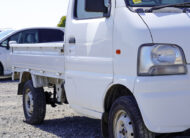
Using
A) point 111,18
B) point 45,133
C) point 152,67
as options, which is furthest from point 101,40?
point 45,133

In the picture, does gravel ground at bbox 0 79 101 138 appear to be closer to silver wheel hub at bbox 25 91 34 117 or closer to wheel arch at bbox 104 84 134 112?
silver wheel hub at bbox 25 91 34 117

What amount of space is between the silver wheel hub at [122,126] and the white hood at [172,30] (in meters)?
0.88

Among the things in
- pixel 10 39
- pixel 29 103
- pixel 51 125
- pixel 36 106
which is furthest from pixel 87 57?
pixel 10 39

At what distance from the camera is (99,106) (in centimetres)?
527

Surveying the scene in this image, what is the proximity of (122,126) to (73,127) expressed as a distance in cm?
270

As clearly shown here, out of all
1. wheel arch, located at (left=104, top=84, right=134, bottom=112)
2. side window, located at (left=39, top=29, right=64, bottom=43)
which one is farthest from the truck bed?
side window, located at (left=39, top=29, right=64, bottom=43)

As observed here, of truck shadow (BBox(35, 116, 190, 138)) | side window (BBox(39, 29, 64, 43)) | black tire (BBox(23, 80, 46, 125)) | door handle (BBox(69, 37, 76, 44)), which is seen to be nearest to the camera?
door handle (BBox(69, 37, 76, 44))

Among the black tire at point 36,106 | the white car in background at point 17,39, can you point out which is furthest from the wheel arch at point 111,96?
the white car in background at point 17,39

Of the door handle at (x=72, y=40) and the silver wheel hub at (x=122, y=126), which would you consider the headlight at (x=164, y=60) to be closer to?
the silver wheel hub at (x=122, y=126)

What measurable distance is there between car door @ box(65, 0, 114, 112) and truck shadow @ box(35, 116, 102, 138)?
1000 millimetres

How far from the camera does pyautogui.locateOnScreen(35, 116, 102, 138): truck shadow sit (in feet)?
22.3

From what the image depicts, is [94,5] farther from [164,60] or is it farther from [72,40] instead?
[164,60]

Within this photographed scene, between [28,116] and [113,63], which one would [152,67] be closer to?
[113,63]

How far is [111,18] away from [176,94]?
4.09 ft
